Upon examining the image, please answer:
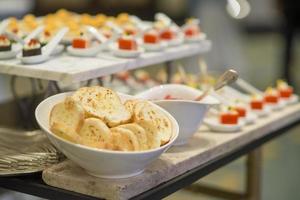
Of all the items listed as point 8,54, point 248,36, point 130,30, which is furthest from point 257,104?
point 248,36

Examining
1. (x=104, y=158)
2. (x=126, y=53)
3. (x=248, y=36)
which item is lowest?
(x=248, y=36)

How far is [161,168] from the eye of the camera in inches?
56.9

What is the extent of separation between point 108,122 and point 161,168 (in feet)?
0.61

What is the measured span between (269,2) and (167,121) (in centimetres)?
664

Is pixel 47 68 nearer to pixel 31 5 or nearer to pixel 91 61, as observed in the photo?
pixel 91 61

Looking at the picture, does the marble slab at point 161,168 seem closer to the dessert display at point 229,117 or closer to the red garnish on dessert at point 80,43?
the dessert display at point 229,117

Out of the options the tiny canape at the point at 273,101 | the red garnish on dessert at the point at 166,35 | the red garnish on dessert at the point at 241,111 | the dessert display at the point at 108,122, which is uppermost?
the red garnish on dessert at the point at 166,35

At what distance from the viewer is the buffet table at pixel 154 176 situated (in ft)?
4.41

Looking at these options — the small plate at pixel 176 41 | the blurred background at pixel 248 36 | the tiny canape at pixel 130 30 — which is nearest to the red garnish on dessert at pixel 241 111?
the small plate at pixel 176 41

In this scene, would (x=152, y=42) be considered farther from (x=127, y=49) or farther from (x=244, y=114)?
(x=244, y=114)

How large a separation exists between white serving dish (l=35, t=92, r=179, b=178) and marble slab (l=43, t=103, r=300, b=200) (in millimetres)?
21

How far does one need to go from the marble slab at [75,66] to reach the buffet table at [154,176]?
0.24 metres

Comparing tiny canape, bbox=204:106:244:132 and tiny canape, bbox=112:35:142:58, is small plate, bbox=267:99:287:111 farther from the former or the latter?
tiny canape, bbox=112:35:142:58

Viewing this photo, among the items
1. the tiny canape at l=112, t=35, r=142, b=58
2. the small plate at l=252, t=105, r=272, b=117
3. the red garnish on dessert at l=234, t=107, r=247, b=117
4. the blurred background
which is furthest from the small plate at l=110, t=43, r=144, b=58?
the blurred background
